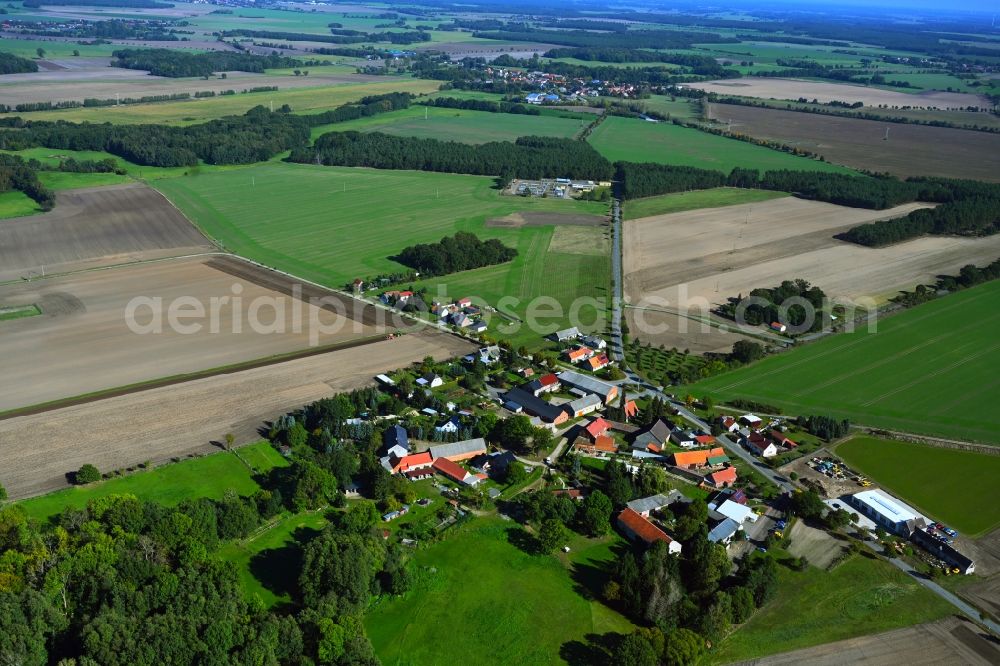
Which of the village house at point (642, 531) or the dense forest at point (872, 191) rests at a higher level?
the dense forest at point (872, 191)

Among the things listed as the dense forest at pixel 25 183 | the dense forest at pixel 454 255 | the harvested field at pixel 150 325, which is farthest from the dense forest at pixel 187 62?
the dense forest at pixel 454 255

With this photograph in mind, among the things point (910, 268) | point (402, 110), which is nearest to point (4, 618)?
point (910, 268)

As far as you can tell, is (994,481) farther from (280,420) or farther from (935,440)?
(280,420)

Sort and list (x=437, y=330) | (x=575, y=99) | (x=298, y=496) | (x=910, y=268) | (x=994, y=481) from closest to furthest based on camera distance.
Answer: (x=298, y=496) → (x=994, y=481) → (x=437, y=330) → (x=910, y=268) → (x=575, y=99)

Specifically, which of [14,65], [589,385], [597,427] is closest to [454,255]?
[589,385]

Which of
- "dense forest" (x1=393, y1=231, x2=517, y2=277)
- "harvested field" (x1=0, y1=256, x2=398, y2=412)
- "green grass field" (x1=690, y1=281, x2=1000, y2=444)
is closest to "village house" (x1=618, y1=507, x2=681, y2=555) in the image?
"green grass field" (x1=690, y1=281, x2=1000, y2=444)

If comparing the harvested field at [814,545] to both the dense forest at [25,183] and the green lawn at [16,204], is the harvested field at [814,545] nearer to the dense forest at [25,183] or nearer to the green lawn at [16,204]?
the green lawn at [16,204]

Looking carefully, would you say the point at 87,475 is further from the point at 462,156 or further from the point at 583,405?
the point at 462,156
